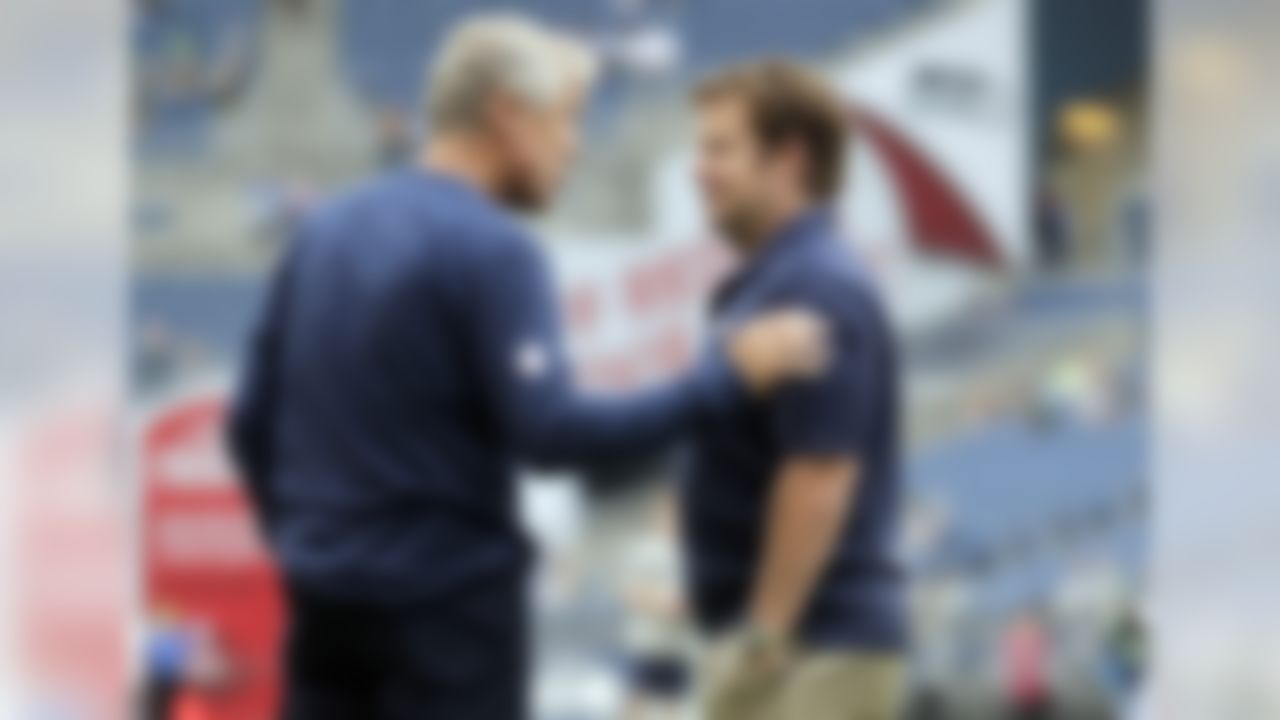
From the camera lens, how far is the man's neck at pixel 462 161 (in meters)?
3.11

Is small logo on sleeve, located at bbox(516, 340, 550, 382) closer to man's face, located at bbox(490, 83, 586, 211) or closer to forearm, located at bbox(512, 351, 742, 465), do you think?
forearm, located at bbox(512, 351, 742, 465)

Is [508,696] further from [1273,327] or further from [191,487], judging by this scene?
[1273,327]

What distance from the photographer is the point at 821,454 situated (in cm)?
309

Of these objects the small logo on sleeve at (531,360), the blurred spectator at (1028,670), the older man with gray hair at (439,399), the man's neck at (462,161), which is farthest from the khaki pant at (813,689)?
the man's neck at (462,161)

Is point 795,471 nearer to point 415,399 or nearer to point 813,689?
point 813,689

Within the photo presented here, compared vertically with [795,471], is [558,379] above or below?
above

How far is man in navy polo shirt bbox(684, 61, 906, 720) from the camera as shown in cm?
310

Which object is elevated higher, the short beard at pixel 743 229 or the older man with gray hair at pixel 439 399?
the short beard at pixel 743 229

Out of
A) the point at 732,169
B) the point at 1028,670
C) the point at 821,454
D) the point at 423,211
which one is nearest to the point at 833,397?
the point at 821,454

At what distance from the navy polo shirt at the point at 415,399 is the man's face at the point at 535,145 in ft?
0.16

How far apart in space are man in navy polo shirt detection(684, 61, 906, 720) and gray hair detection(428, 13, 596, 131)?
0.58 feet

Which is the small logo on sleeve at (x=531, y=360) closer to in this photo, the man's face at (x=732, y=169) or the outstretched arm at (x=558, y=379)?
the outstretched arm at (x=558, y=379)

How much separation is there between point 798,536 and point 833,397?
0.57 ft

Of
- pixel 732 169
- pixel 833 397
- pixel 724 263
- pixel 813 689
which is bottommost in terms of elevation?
pixel 813 689
